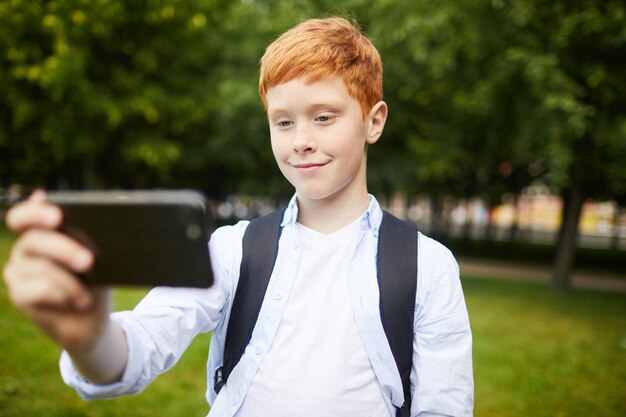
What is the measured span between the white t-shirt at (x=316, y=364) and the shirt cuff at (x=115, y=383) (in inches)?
18.5

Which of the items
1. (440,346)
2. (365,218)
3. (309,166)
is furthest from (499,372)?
(309,166)

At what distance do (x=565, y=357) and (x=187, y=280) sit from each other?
668 centimetres

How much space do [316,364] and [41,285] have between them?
0.88 metres

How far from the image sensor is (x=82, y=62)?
40.4 ft

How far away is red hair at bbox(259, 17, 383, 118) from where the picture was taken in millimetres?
1614

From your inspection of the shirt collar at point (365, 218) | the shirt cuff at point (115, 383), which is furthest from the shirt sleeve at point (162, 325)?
the shirt collar at point (365, 218)

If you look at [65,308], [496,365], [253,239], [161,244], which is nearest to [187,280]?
[161,244]

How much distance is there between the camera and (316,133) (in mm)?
1605

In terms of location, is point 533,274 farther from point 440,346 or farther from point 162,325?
point 162,325

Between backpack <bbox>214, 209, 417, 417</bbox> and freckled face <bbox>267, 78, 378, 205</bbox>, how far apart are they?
0.74 ft

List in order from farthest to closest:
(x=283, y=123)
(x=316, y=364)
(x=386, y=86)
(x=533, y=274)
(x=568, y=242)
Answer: (x=533, y=274) → (x=386, y=86) → (x=568, y=242) → (x=283, y=123) → (x=316, y=364)

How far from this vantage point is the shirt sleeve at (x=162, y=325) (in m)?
1.15

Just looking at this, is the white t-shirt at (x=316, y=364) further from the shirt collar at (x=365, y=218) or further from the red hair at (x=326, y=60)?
the red hair at (x=326, y=60)

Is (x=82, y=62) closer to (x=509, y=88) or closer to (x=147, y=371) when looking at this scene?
(x=509, y=88)
